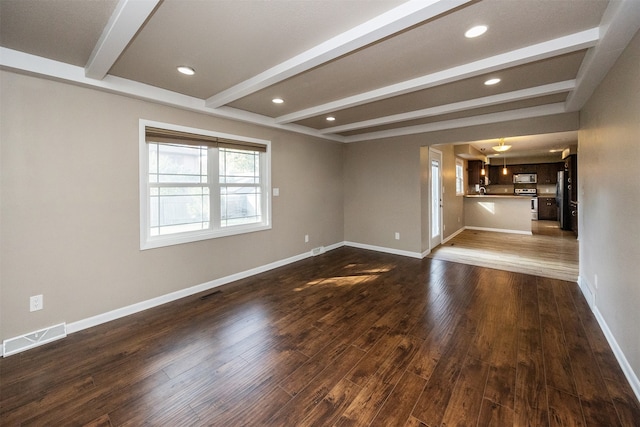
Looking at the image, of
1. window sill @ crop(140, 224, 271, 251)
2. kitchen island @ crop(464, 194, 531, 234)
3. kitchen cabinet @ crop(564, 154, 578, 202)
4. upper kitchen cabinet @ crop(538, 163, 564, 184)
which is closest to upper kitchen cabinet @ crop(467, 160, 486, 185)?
kitchen island @ crop(464, 194, 531, 234)

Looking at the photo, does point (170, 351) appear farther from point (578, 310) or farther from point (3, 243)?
point (578, 310)

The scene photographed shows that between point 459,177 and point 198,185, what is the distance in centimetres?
732

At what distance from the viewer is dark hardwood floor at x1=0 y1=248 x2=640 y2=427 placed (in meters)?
1.63

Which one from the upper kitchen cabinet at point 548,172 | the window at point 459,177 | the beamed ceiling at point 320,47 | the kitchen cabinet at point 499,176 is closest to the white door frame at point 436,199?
the window at point 459,177

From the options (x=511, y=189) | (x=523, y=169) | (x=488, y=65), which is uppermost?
(x=523, y=169)

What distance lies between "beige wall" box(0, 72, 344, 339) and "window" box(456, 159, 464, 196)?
6.75 meters

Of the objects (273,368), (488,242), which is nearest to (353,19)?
(273,368)

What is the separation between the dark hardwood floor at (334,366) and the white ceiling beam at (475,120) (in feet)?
8.06

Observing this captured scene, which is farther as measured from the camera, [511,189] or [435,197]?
[511,189]

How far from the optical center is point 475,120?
4258 millimetres

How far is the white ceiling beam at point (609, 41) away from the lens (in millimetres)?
1597

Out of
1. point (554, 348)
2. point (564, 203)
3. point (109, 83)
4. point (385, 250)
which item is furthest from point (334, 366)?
point (564, 203)

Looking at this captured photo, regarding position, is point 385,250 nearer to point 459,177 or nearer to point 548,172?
point 459,177

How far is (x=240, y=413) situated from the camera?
1.63 metres
